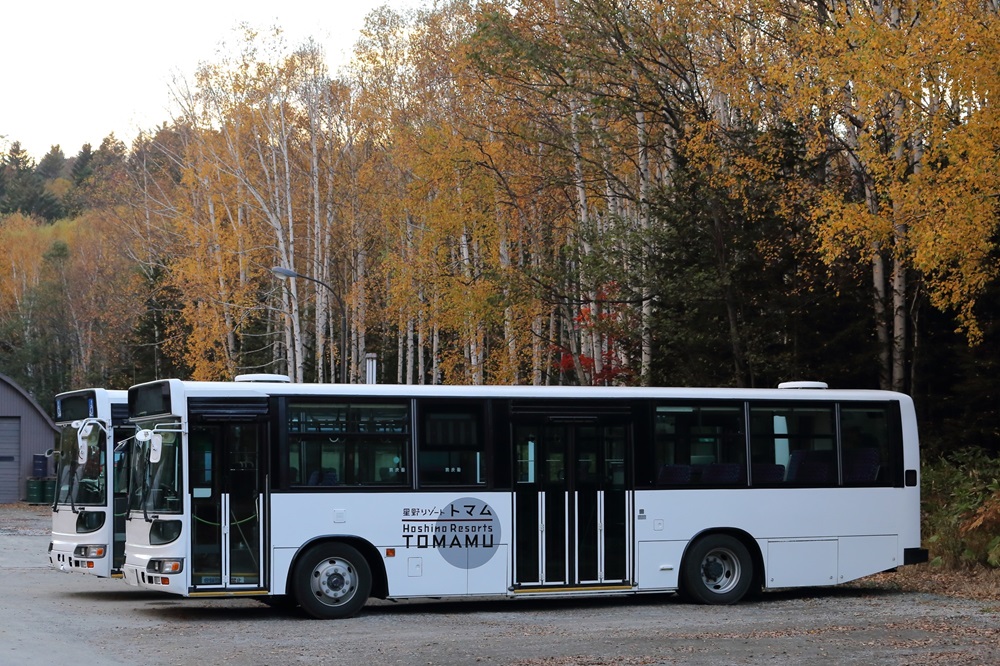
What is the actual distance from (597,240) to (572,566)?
52.5 feet

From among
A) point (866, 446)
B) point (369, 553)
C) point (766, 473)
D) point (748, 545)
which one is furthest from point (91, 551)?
point (866, 446)

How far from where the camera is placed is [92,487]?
18.9 metres

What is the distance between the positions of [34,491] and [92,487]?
89.5ft

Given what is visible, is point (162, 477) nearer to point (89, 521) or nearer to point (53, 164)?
point (89, 521)

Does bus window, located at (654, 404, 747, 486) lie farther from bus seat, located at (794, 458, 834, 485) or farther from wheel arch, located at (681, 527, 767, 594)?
bus seat, located at (794, 458, 834, 485)

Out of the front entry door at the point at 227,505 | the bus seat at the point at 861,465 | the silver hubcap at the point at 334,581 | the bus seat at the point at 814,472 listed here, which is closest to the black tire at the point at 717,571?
the bus seat at the point at 814,472

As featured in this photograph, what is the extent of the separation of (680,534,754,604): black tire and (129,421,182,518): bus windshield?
6377 mm

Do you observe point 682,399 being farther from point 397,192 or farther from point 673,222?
point 397,192

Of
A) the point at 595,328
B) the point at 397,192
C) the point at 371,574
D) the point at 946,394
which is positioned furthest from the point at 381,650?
the point at 397,192

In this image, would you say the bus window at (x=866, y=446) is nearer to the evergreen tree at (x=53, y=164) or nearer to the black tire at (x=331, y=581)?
the black tire at (x=331, y=581)

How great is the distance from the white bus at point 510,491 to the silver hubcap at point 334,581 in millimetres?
18

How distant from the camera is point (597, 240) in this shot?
1261 inches

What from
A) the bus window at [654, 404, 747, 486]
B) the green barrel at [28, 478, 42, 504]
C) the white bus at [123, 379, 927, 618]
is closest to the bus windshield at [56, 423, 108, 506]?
the white bus at [123, 379, 927, 618]

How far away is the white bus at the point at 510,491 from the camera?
51.3 feet
